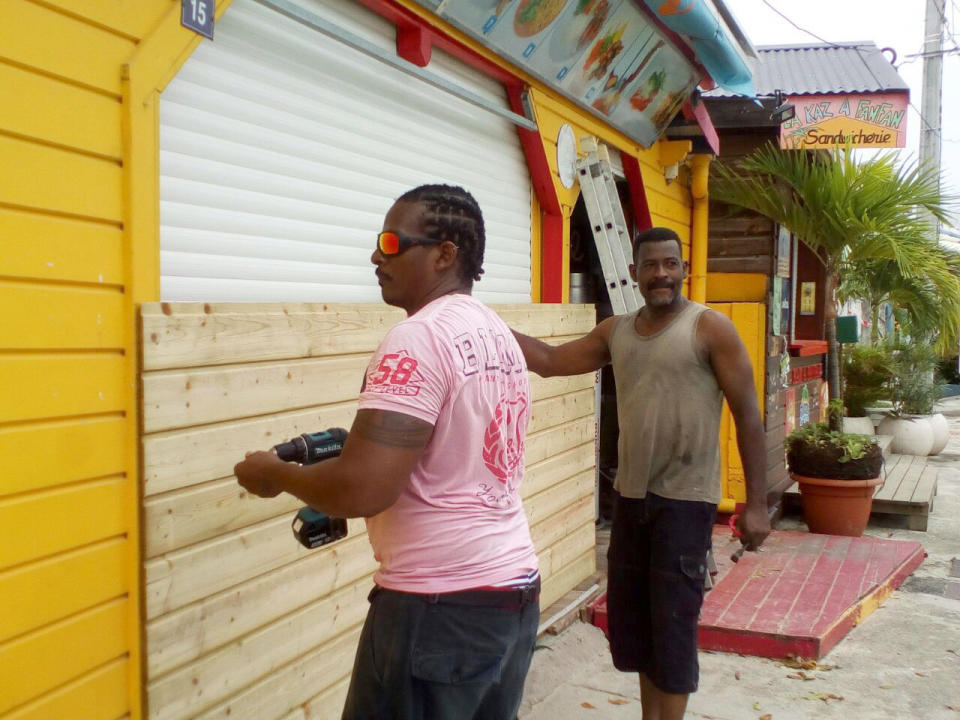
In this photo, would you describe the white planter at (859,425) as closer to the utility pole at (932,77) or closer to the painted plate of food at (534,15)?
the utility pole at (932,77)

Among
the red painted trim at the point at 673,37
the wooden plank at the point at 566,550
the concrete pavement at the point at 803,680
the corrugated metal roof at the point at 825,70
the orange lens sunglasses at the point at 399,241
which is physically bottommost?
the concrete pavement at the point at 803,680

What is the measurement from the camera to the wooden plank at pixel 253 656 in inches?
105

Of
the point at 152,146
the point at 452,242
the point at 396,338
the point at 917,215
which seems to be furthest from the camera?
the point at 917,215

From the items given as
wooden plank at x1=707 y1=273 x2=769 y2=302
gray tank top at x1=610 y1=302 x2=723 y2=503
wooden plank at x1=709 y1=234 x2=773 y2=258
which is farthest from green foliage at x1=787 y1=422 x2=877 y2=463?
gray tank top at x1=610 y1=302 x2=723 y2=503

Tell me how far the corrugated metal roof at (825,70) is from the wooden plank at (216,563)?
9.94 metres

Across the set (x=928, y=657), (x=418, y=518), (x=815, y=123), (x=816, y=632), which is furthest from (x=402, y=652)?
(x=815, y=123)

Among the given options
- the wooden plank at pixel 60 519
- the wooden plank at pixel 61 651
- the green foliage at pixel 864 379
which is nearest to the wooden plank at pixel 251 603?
the wooden plank at pixel 61 651

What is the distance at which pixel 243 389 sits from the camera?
287 centimetres

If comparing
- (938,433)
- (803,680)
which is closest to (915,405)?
(938,433)

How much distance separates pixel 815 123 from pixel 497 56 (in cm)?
896

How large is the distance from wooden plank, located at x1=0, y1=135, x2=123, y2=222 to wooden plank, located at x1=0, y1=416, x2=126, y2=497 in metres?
0.54

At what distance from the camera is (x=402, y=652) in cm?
184

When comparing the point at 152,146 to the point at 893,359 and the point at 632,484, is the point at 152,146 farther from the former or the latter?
the point at 893,359

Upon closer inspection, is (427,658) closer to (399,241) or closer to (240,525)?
(399,241)
